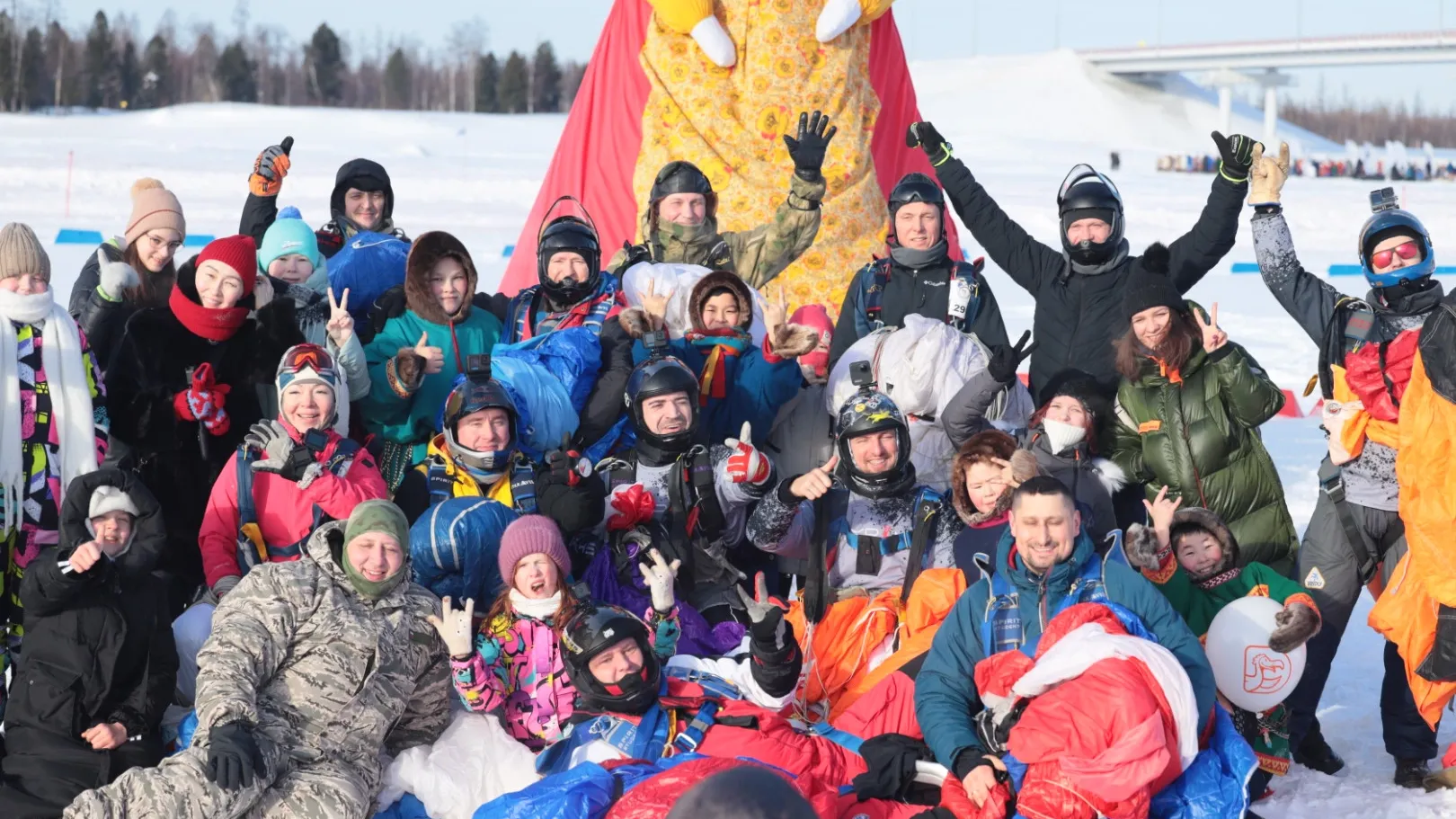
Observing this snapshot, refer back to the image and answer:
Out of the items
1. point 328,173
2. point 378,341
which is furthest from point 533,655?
point 328,173

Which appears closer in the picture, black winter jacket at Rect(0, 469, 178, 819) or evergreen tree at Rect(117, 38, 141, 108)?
black winter jacket at Rect(0, 469, 178, 819)

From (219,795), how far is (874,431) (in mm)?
1851

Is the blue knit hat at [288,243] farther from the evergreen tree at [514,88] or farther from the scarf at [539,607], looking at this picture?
the evergreen tree at [514,88]

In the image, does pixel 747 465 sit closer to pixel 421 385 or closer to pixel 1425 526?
pixel 421 385

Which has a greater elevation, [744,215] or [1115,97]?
[1115,97]

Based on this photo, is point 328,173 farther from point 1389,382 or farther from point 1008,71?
point 1008,71

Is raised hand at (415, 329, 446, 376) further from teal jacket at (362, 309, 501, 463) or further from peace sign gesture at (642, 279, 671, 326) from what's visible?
peace sign gesture at (642, 279, 671, 326)

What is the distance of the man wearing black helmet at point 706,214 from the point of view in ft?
16.2

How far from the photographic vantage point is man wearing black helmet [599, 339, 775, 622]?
417 cm

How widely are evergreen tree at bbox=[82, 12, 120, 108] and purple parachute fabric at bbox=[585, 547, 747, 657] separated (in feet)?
152

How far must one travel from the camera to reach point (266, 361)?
4.28 m

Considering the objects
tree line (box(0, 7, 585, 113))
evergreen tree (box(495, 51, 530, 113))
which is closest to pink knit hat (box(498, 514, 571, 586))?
tree line (box(0, 7, 585, 113))

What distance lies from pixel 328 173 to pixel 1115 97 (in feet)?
133

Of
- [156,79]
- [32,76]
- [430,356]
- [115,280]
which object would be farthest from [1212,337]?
[156,79]
